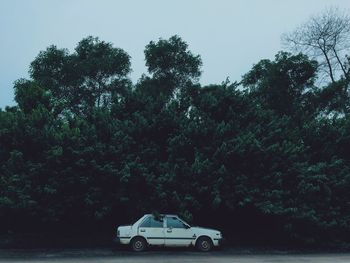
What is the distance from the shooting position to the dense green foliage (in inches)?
755

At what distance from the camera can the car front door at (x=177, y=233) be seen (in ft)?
63.2

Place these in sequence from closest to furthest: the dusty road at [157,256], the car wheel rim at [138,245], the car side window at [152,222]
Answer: the dusty road at [157,256] < the car wheel rim at [138,245] < the car side window at [152,222]

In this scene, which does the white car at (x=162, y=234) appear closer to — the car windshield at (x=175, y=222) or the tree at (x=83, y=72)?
the car windshield at (x=175, y=222)

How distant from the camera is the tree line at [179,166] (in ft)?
62.9

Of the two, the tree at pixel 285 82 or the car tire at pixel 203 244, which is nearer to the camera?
the car tire at pixel 203 244

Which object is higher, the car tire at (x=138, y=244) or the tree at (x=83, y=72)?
the tree at (x=83, y=72)

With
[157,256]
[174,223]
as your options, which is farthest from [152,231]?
[157,256]

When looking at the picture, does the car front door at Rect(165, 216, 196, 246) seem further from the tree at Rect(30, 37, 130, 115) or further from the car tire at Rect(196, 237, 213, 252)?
the tree at Rect(30, 37, 130, 115)

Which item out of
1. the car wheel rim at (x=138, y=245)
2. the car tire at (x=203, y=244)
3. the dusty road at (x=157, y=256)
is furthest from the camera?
the car tire at (x=203, y=244)

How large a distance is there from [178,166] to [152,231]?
2842 mm

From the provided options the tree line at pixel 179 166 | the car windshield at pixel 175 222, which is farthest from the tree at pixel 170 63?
the car windshield at pixel 175 222

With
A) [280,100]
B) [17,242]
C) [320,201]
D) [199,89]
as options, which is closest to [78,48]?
[199,89]

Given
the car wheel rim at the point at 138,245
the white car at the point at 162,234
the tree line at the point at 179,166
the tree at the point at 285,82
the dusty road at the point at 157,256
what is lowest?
the dusty road at the point at 157,256

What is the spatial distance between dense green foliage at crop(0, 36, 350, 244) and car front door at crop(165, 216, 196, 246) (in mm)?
481
